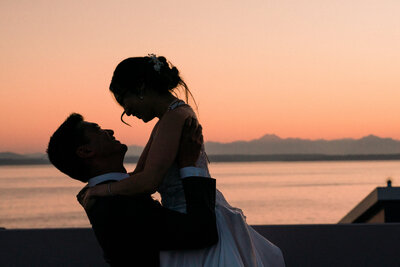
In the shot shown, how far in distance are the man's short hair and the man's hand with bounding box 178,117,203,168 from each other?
0.41 metres

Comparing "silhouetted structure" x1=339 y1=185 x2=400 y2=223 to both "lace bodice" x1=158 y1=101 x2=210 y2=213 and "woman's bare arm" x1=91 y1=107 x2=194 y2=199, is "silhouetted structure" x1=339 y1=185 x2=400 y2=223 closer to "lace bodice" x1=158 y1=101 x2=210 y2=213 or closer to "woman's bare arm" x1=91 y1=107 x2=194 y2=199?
"lace bodice" x1=158 y1=101 x2=210 y2=213

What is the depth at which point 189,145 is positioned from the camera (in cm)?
247

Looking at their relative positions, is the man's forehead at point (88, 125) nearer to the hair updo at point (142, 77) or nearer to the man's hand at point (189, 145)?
the hair updo at point (142, 77)

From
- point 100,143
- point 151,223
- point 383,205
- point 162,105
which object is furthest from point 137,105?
point 383,205

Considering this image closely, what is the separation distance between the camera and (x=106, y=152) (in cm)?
258

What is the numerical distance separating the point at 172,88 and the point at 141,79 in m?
0.17

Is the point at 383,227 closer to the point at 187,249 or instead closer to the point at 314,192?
the point at 187,249

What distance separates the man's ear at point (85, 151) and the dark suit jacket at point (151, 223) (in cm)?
20

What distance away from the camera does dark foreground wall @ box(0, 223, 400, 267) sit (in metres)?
3.81

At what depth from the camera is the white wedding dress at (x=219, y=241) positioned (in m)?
2.53

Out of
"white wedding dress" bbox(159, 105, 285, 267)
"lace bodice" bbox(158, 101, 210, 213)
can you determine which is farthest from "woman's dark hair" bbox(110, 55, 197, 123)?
"white wedding dress" bbox(159, 105, 285, 267)

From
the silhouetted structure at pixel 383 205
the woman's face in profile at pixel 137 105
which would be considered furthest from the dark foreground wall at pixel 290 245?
the silhouetted structure at pixel 383 205

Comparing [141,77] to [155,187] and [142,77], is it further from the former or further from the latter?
[155,187]

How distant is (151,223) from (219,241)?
11.3 inches
